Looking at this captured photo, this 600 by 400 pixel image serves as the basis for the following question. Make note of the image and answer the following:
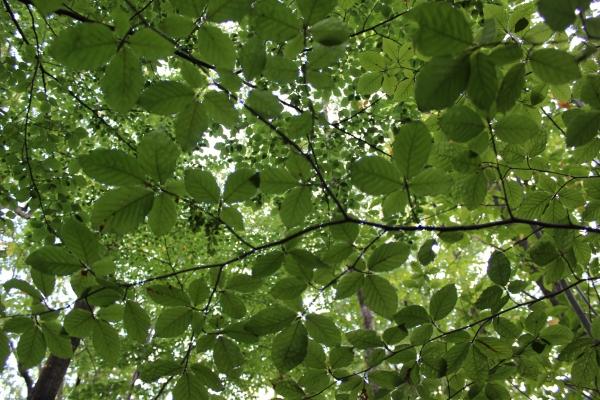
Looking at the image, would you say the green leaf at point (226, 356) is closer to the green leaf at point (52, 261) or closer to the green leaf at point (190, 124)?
the green leaf at point (52, 261)

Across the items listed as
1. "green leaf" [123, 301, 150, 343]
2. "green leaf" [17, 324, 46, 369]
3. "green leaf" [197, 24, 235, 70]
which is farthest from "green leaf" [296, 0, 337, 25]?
"green leaf" [17, 324, 46, 369]

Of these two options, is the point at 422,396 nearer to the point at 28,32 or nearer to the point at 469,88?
the point at 469,88

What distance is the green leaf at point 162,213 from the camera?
1.13m

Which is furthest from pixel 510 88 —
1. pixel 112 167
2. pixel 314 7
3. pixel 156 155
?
pixel 112 167

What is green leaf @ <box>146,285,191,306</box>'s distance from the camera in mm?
1307

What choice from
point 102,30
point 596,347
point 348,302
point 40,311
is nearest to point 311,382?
point 40,311

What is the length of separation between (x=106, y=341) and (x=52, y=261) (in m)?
0.34

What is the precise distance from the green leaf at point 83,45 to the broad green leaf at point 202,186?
14.3 inches

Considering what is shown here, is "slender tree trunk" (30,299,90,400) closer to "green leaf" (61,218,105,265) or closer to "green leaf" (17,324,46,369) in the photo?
"green leaf" (17,324,46,369)

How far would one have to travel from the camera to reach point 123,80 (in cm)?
97

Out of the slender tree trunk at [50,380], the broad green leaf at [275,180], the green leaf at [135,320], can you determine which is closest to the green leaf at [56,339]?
the green leaf at [135,320]

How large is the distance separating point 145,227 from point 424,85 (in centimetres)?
657

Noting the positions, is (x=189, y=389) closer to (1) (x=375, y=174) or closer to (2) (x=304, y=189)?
(2) (x=304, y=189)

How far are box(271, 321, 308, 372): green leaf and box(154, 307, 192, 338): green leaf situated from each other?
304 mm
